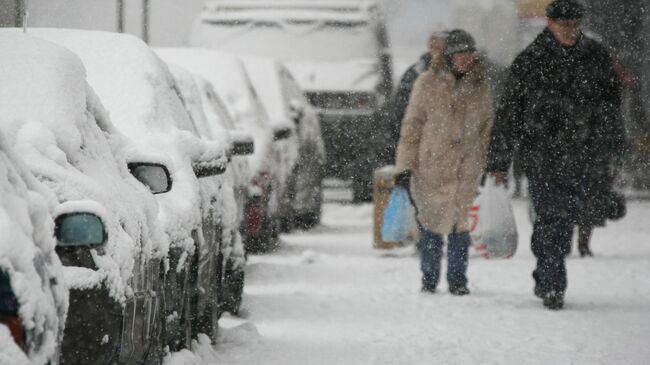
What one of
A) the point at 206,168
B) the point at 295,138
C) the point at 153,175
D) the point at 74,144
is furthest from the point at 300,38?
the point at 74,144

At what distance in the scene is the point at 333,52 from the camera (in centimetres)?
2027

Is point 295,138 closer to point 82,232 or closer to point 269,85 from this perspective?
point 269,85

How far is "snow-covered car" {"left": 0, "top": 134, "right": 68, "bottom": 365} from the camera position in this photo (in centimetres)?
307

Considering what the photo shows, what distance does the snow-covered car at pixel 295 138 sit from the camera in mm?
14078

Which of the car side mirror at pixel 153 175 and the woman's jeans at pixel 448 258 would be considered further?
the woman's jeans at pixel 448 258

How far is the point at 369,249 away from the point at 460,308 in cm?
438

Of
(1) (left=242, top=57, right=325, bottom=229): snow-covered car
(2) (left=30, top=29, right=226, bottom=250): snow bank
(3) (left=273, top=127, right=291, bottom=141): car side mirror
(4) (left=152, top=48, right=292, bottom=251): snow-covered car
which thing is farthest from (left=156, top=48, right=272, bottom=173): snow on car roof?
(2) (left=30, top=29, right=226, bottom=250): snow bank

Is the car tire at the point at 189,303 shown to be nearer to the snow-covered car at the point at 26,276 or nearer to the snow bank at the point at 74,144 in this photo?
the snow bank at the point at 74,144

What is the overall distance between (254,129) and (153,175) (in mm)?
7423

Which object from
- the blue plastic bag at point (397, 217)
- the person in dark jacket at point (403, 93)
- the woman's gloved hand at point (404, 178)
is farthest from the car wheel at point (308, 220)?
the woman's gloved hand at point (404, 178)

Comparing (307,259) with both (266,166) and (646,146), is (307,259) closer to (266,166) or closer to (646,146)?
(266,166)

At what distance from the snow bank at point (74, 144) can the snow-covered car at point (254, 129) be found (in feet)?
21.9

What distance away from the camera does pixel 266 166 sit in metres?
12.3

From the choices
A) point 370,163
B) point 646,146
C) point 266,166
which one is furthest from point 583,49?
point 646,146
